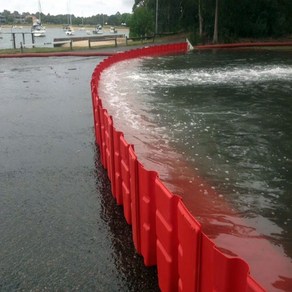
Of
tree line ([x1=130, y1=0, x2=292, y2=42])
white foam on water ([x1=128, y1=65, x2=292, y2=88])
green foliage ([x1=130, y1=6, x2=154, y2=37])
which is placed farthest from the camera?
green foliage ([x1=130, y1=6, x2=154, y2=37])

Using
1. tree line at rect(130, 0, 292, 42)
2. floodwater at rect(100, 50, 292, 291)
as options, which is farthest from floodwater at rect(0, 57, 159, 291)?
tree line at rect(130, 0, 292, 42)

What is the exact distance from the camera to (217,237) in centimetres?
555

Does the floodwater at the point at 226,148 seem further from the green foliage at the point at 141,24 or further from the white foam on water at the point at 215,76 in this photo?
the green foliage at the point at 141,24

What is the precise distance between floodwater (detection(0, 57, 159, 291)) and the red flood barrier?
37cm

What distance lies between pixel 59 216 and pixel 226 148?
4680 millimetres

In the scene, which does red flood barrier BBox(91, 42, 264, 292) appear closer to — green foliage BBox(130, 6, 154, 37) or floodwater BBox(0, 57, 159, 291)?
floodwater BBox(0, 57, 159, 291)

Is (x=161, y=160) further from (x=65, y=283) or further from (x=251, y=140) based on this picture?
(x=65, y=283)

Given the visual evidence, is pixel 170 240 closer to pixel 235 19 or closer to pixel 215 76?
pixel 215 76

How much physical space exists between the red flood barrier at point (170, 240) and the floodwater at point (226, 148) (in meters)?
1.14

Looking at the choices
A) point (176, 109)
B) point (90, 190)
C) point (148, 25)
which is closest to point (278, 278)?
point (90, 190)

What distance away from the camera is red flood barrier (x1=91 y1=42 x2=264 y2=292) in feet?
9.43

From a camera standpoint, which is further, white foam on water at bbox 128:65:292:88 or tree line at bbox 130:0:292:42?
tree line at bbox 130:0:292:42

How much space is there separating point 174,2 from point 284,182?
183 feet

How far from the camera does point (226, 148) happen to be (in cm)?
946
